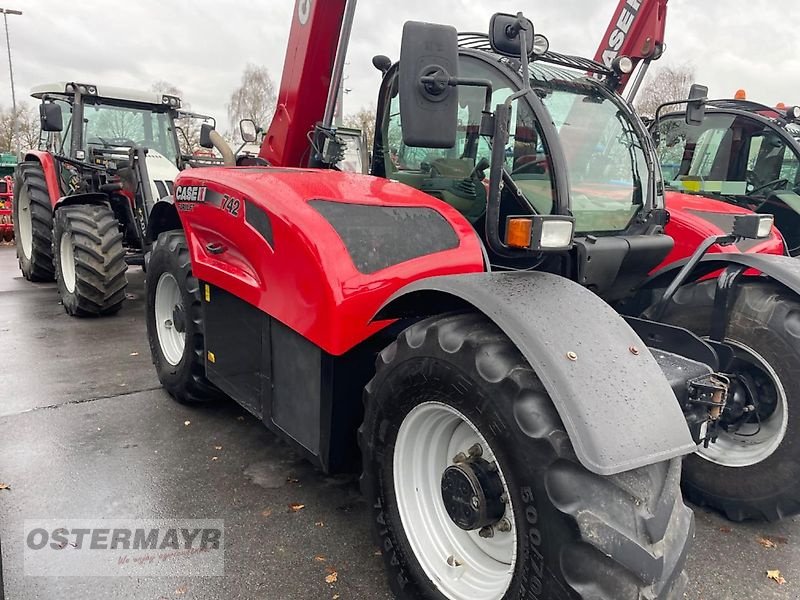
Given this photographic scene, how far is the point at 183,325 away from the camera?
3957 millimetres

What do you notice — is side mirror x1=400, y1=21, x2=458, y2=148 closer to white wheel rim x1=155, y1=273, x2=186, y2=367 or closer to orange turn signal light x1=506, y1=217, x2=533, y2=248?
orange turn signal light x1=506, y1=217, x2=533, y2=248

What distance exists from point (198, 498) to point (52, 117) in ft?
18.0

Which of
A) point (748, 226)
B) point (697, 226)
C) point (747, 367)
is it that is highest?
point (748, 226)

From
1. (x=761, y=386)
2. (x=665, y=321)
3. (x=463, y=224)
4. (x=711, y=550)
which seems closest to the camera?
(x=463, y=224)

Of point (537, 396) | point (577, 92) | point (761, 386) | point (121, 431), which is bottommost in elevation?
point (121, 431)

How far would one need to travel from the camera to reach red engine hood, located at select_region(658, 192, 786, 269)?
13.2ft

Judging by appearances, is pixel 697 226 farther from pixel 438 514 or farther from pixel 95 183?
pixel 95 183

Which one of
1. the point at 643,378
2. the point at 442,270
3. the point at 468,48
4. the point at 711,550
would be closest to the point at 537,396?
the point at 643,378

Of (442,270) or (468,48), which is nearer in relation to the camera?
(442,270)

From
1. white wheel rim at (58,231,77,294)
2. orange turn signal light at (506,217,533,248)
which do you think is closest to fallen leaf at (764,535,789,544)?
orange turn signal light at (506,217,533,248)

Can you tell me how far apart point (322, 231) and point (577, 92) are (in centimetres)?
144

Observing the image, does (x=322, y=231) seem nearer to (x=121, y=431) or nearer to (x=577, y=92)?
(x=577, y=92)

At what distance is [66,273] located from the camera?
22.9 ft

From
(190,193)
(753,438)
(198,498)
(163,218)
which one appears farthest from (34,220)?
(753,438)
